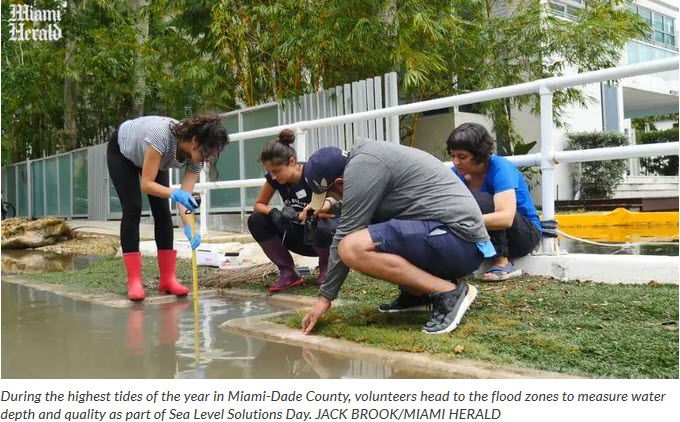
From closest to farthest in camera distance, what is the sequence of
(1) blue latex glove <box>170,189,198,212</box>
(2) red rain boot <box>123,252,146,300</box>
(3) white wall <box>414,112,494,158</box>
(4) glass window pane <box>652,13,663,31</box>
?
(1) blue latex glove <box>170,189,198,212</box> < (2) red rain boot <box>123,252,146,300</box> < (3) white wall <box>414,112,494,158</box> < (4) glass window pane <box>652,13,663,31</box>

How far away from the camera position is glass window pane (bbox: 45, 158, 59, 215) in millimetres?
17922

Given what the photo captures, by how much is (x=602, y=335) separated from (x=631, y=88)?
16485mm

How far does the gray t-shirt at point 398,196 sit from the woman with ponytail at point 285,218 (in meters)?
0.87

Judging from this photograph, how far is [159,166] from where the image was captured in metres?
4.09

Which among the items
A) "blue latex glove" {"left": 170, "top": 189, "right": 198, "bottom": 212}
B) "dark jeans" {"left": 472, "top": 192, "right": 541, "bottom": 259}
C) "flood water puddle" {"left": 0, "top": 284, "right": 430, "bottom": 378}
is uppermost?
"blue latex glove" {"left": 170, "top": 189, "right": 198, "bottom": 212}

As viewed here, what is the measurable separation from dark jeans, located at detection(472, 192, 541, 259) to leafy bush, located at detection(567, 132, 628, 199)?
12.1 m

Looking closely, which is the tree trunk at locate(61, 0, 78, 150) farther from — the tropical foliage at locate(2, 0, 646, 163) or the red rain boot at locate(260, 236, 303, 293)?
the red rain boot at locate(260, 236, 303, 293)

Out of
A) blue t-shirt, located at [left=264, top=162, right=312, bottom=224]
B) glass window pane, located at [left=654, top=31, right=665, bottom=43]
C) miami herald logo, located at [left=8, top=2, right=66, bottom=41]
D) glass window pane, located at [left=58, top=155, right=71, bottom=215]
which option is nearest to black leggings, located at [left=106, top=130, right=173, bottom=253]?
blue t-shirt, located at [left=264, top=162, right=312, bottom=224]

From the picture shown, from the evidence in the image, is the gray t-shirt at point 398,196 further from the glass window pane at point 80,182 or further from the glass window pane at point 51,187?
the glass window pane at point 51,187

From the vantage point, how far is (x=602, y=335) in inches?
101

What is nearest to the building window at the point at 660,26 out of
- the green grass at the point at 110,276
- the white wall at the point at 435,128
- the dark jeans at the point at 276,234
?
the white wall at the point at 435,128

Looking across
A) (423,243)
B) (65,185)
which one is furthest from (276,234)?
(65,185)

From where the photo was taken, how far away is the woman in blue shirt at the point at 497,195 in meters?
3.45
